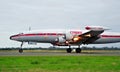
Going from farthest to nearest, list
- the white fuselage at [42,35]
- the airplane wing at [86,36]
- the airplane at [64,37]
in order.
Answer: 1. the white fuselage at [42,35]
2. the airplane at [64,37]
3. the airplane wing at [86,36]

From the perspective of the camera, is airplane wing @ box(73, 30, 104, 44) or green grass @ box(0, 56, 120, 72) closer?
green grass @ box(0, 56, 120, 72)

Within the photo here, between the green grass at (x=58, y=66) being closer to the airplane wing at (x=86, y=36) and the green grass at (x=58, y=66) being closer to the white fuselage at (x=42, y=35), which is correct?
the airplane wing at (x=86, y=36)

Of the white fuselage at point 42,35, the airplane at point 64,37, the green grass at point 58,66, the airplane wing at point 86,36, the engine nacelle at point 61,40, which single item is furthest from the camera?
the white fuselage at point 42,35

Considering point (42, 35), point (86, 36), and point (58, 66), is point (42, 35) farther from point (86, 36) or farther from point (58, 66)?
point (58, 66)

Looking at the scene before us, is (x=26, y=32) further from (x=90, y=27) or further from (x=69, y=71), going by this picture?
(x=69, y=71)

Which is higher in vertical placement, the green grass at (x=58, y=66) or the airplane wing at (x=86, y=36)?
the airplane wing at (x=86, y=36)

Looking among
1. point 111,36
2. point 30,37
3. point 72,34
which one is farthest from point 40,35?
point 111,36

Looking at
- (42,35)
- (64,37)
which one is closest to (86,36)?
(64,37)

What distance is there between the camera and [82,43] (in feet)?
175

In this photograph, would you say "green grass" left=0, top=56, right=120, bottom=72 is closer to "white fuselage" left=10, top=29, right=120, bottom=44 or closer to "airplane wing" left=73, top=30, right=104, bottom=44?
"airplane wing" left=73, top=30, right=104, bottom=44

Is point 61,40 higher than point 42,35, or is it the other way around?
point 42,35

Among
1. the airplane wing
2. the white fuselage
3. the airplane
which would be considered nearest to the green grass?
the airplane wing

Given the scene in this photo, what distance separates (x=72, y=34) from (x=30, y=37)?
23.9 feet

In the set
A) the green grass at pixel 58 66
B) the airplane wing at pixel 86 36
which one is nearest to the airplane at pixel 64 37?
the airplane wing at pixel 86 36
